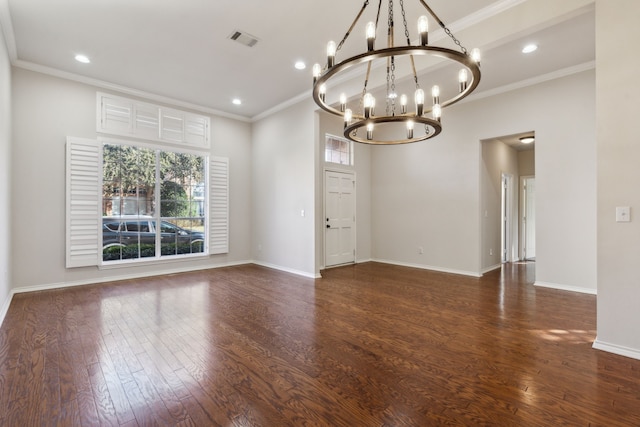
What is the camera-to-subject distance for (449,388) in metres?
1.99

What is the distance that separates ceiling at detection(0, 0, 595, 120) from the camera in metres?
3.09

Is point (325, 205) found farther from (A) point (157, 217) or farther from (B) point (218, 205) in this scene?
(A) point (157, 217)

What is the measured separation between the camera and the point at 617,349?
2455 millimetres

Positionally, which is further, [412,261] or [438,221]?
[412,261]

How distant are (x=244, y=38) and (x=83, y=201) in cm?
354

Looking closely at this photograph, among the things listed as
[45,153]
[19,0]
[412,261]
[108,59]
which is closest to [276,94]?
[108,59]

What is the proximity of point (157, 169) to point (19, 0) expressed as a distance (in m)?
2.87

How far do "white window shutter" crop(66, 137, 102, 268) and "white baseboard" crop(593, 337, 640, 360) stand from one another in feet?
20.9

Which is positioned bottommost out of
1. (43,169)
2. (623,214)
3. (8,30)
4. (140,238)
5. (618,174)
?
(140,238)

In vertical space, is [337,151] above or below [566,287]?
above

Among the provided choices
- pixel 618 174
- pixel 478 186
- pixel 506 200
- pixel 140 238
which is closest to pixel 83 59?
pixel 140 238

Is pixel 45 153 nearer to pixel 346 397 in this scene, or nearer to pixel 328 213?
pixel 328 213

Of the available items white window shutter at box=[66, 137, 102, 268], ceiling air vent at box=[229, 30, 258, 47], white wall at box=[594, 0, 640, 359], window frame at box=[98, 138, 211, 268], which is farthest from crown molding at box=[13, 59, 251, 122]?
white wall at box=[594, 0, 640, 359]

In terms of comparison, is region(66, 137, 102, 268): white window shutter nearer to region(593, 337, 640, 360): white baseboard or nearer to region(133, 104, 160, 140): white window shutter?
region(133, 104, 160, 140): white window shutter
